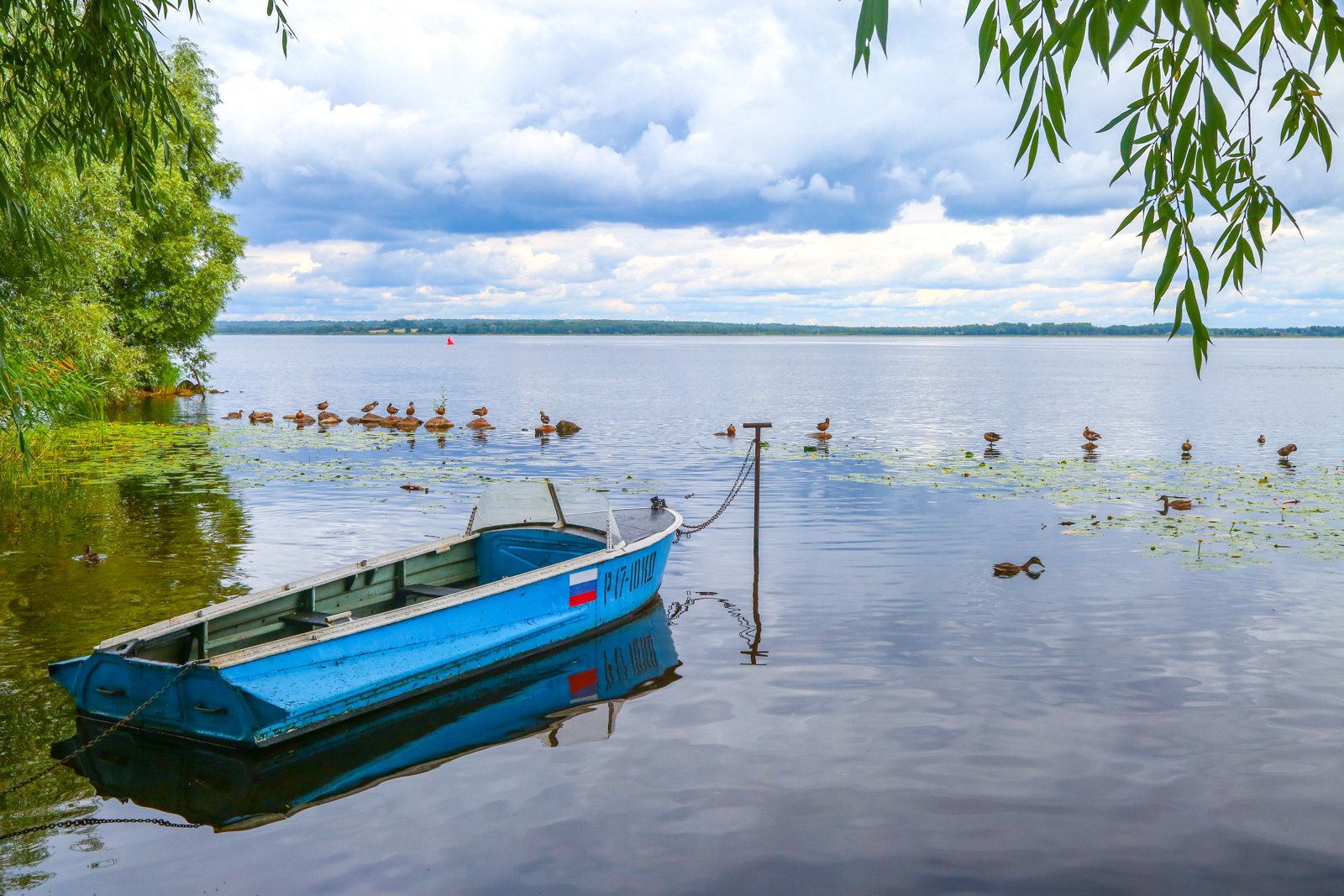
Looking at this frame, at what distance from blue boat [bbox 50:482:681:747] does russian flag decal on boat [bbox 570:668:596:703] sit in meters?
0.68

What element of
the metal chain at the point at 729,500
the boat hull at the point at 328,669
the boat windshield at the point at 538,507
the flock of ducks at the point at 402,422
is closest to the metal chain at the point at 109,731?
the boat hull at the point at 328,669

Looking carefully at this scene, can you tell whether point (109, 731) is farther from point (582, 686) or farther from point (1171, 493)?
point (1171, 493)

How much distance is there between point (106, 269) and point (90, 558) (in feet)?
70.2

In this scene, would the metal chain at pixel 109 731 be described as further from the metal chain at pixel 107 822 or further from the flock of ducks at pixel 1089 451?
the flock of ducks at pixel 1089 451

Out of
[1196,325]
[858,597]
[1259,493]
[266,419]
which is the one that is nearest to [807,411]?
[266,419]

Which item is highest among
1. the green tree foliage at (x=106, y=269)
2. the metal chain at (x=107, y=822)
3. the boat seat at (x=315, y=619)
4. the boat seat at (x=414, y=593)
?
the green tree foliage at (x=106, y=269)

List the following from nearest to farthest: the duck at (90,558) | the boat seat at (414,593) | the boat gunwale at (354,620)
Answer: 1. the boat gunwale at (354,620)
2. the boat seat at (414,593)
3. the duck at (90,558)

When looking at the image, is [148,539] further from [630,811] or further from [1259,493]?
[1259,493]

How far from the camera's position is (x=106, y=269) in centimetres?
3266

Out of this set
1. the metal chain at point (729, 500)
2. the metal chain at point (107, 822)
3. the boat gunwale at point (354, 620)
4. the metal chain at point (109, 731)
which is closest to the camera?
the metal chain at point (107, 822)

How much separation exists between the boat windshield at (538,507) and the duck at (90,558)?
20.3ft

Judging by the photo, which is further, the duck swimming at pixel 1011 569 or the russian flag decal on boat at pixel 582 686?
the duck swimming at pixel 1011 569

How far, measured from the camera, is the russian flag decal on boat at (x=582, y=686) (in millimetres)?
10766

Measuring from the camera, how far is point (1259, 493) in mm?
22906
